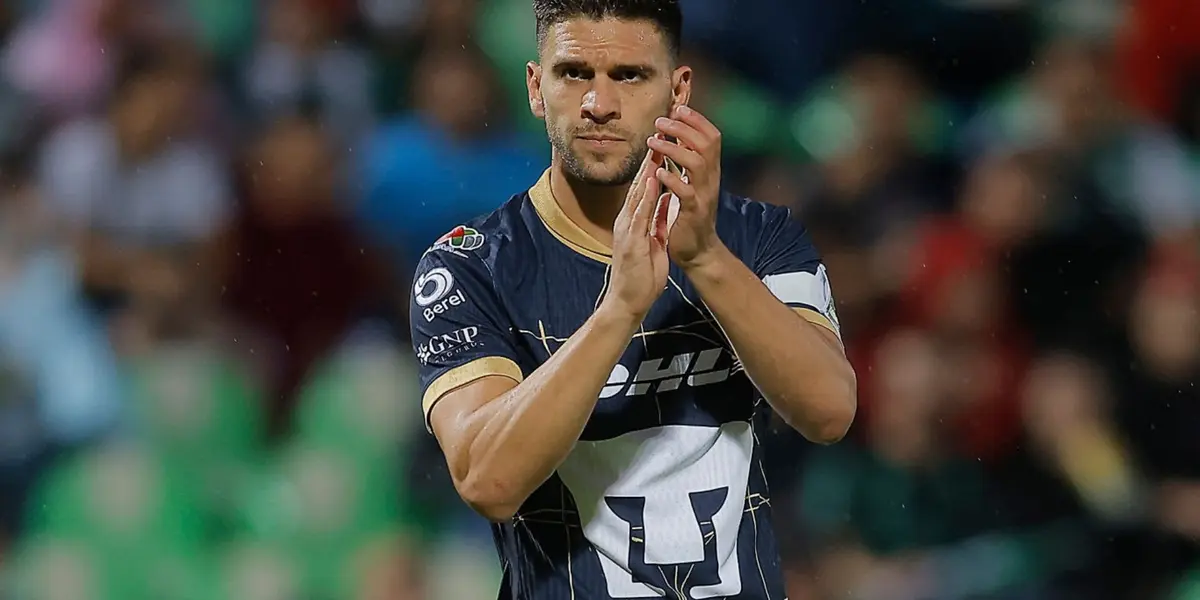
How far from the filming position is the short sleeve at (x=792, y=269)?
254 cm

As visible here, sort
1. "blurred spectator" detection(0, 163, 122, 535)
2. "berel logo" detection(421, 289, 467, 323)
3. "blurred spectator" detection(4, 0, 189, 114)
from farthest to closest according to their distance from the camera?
"blurred spectator" detection(4, 0, 189, 114), "blurred spectator" detection(0, 163, 122, 535), "berel logo" detection(421, 289, 467, 323)

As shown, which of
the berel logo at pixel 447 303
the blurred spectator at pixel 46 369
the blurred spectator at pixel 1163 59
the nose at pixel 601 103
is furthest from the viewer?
the blurred spectator at pixel 46 369

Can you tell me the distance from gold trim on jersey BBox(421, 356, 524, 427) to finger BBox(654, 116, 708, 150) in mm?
482

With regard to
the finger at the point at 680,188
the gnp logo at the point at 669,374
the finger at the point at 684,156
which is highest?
the finger at the point at 684,156

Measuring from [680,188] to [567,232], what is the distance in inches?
15.8

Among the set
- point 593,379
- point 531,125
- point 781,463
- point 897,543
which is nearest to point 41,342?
point 531,125

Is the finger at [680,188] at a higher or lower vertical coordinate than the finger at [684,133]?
lower

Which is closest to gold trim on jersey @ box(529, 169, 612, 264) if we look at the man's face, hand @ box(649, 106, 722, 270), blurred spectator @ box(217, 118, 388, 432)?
the man's face

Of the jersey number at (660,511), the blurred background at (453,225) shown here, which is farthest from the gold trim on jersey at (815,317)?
the blurred background at (453,225)

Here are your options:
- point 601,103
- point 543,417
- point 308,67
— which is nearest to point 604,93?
point 601,103

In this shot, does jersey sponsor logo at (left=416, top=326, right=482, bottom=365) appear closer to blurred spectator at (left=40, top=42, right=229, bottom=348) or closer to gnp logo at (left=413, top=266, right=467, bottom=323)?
gnp logo at (left=413, top=266, right=467, bottom=323)

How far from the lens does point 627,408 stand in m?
2.50

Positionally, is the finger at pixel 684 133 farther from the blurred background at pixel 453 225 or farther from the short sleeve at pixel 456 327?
the blurred background at pixel 453 225

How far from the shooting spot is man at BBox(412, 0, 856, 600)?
2295 millimetres
